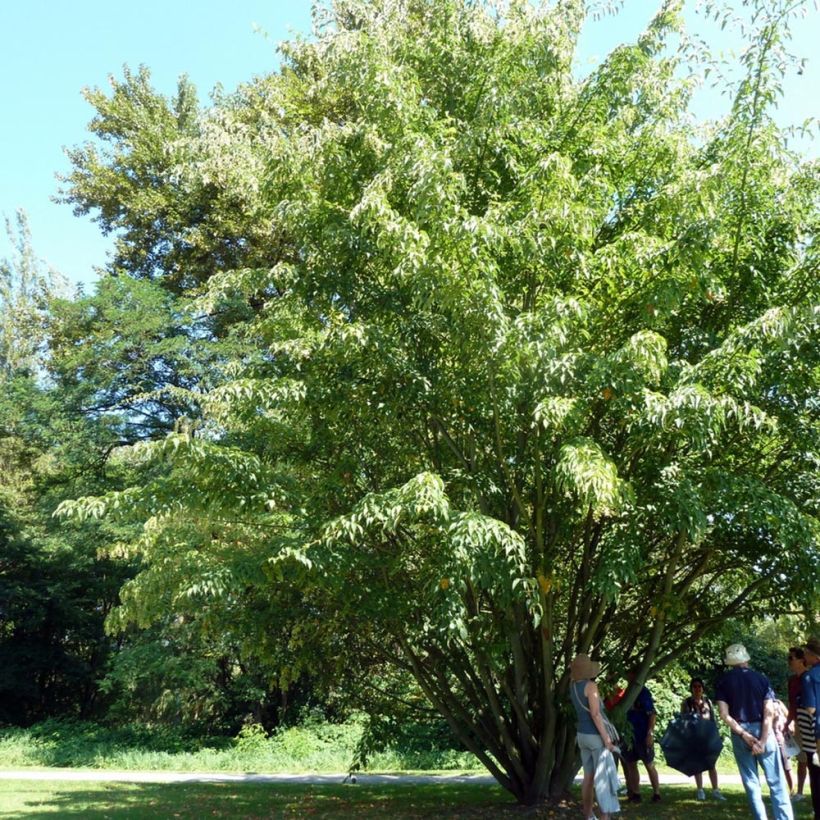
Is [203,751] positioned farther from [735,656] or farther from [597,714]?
[735,656]

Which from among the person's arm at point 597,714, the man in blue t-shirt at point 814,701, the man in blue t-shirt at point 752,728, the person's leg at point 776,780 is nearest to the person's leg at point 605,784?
the person's arm at point 597,714

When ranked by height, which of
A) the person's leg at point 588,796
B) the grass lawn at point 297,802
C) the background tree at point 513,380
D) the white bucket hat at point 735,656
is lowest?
the grass lawn at point 297,802

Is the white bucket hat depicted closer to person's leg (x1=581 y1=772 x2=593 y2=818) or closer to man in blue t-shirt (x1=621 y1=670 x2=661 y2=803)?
person's leg (x1=581 y1=772 x2=593 y2=818)

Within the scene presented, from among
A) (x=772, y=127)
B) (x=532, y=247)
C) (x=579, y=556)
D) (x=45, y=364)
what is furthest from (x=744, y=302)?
(x=45, y=364)

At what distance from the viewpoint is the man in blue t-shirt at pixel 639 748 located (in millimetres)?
10000

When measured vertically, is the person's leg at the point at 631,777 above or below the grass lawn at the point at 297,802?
above

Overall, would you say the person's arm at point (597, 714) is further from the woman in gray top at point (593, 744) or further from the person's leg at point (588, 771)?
the person's leg at point (588, 771)

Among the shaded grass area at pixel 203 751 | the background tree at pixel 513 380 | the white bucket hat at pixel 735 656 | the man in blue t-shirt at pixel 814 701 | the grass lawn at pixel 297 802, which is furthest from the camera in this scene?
the shaded grass area at pixel 203 751

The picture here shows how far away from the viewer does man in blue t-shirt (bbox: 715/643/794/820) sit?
678 cm

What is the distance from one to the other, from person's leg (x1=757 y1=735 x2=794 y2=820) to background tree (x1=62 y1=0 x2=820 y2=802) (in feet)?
4.87

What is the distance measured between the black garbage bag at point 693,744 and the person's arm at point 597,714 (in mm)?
3373

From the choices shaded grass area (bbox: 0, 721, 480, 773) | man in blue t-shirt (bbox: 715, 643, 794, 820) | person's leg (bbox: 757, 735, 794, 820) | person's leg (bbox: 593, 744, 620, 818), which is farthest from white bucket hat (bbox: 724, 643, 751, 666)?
shaded grass area (bbox: 0, 721, 480, 773)

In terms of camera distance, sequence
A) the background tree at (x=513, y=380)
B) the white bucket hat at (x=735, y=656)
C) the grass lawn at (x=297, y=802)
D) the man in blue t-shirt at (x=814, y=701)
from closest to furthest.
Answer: the man in blue t-shirt at (x=814, y=701) → the white bucket hat at (x=735, y=656) → the background tree at (x=513, y=380) → the grass lawn at (x=297, y=802)

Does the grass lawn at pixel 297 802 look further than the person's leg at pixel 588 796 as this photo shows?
Yes
